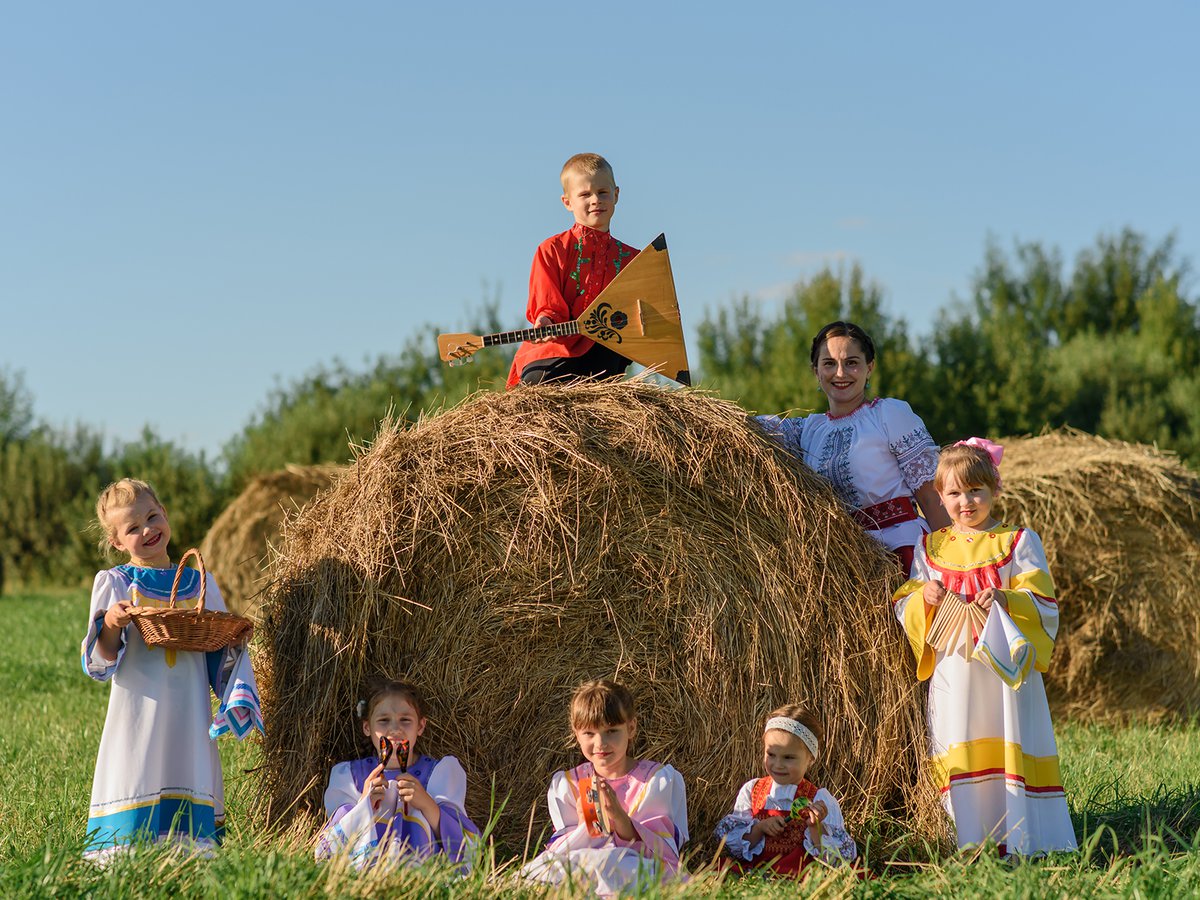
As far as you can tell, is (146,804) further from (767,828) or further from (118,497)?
(767,828)

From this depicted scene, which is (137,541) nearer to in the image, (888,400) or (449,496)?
(449,496)

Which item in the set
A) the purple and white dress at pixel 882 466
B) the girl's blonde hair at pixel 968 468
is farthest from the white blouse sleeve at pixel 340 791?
the girl's blonde hair at pixel 968 468

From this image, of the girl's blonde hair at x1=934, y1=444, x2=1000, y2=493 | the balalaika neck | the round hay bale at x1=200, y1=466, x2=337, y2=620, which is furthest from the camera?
the round hay bale at x1=200, y1=466, x2=337, y2=620

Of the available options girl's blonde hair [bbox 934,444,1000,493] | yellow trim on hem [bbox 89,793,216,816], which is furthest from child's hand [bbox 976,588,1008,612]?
yellow trim on hem [bbox 89,793,216,816]

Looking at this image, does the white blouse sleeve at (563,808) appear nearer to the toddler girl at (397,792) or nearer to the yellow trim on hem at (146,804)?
the toddler girl at (397,792)

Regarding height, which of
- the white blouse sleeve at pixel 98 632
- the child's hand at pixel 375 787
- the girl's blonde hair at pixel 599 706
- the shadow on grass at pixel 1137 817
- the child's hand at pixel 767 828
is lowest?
the shadow on grass at pixel 1137 817

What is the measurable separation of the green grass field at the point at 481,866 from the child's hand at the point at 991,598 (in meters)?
0.79

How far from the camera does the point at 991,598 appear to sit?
4.46 m

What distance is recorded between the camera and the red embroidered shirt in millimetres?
5473

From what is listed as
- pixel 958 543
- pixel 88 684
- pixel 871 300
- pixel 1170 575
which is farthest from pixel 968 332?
pixel 958 543

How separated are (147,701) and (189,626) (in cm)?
33

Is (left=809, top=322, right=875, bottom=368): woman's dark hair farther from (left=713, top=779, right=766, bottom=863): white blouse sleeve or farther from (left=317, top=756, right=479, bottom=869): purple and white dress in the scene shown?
(left=317, top=756, right=479, bottom=869): purple and white dress

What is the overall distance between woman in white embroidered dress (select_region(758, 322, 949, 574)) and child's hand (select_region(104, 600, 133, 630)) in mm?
2498

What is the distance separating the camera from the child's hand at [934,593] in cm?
450
